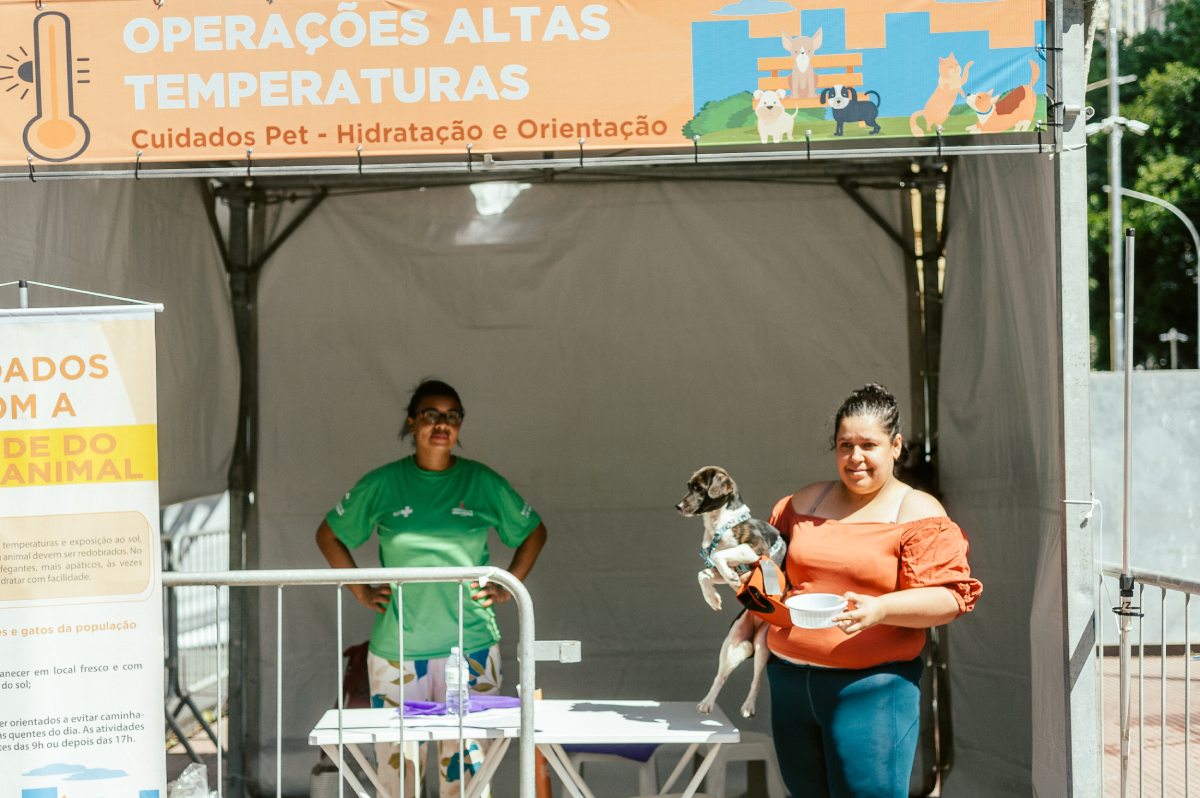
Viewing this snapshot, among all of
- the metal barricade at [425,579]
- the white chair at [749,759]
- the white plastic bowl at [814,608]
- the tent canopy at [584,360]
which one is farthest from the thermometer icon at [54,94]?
the white chair at [749,759]

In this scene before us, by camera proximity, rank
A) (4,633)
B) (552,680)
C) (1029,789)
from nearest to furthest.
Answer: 1. (4,633)
2. (1029,789)
3. (552,680)

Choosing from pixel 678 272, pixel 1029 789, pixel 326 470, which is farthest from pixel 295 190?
pixel 1029 789

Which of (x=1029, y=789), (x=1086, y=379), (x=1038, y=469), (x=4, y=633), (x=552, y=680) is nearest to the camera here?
(x=4, y=633)

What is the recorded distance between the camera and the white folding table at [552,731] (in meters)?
3.54

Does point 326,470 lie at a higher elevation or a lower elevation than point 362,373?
lower

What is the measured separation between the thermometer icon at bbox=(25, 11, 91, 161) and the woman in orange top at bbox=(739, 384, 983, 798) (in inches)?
91.9

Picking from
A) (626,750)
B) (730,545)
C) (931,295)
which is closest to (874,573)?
(730,545)

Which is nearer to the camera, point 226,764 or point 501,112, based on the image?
point 501,112

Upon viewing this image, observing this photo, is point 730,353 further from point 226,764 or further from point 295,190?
point 226,764

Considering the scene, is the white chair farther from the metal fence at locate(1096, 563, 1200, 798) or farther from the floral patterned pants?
the metal fence at locate(1096, 563, 1200, 798)

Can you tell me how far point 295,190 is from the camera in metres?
5.62

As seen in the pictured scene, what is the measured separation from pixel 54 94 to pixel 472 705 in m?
2.22

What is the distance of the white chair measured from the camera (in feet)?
14.0

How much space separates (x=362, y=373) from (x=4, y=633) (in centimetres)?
258
